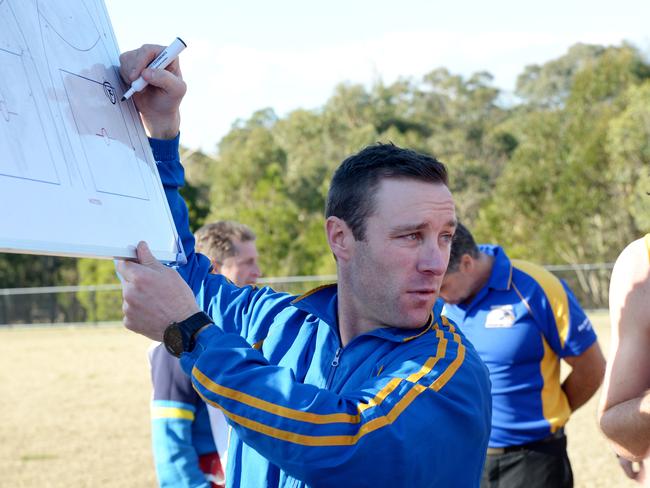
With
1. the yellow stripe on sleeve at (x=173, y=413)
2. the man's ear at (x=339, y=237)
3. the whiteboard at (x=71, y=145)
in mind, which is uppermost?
the whiteboard at (x=71, y=145)

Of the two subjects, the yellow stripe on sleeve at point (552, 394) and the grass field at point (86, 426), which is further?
the grass field at point (86, 426)

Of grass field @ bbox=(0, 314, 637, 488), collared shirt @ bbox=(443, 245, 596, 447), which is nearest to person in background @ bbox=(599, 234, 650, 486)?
collared shirt @ bbox=(443, 245, 596, 447)

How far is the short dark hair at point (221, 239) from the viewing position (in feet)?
16.5

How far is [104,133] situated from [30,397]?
13866 mm

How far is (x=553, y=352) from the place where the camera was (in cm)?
512

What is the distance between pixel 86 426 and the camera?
483 inches

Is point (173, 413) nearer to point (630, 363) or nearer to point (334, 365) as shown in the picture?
point (334, 365)

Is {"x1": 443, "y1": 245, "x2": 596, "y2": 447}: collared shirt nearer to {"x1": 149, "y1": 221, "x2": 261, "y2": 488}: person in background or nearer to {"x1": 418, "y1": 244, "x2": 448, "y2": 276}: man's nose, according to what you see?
{"x1": 149, "y1": 221, "x2": 261, "y2": 488}: person in background

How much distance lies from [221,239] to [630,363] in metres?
2.93

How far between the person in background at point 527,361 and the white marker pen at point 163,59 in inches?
112

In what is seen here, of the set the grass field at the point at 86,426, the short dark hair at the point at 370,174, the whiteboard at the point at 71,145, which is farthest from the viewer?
the grass field at the point at 86,426

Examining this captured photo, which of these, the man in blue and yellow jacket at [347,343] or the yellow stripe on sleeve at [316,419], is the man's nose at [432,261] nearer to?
the man in blue and yellow jacket at [347,343]

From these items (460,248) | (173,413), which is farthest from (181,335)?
(460,248)

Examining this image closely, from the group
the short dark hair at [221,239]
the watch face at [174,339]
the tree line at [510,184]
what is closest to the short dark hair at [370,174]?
the watch face at [174,339]
